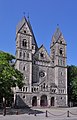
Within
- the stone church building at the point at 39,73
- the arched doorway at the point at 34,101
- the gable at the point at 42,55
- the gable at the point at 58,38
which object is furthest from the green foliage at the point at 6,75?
the gable at the point at 58,38

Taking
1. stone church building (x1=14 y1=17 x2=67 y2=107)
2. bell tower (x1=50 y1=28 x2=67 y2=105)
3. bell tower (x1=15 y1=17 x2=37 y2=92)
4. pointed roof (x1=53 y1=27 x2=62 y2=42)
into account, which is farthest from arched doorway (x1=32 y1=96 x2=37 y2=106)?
pointed roof (x1=53 y1=27 x2=62 y2=42)

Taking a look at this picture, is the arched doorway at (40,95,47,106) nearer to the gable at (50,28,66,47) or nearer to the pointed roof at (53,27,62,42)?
the gable at (50,28,66,47)

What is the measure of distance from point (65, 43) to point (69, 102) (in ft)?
63.5

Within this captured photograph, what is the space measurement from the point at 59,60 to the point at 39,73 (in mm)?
7844

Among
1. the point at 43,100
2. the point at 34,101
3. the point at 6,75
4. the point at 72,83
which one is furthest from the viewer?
the point at 72,83

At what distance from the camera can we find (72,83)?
67.0 metres

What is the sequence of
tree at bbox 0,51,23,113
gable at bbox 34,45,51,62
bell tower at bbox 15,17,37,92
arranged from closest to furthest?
tree at bbox 0,51,23,113 → bell tower at bbox 15,17,37,92 → gable at bbox 34,45,51,62

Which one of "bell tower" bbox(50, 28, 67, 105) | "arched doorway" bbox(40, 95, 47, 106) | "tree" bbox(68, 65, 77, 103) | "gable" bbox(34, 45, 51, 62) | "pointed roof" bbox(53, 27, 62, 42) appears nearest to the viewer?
"arched doorway" bbox(40, 95, 47, 106)

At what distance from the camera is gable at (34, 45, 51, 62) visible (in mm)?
64819

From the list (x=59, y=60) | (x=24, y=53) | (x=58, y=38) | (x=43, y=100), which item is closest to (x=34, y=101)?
(x=43, y=100)

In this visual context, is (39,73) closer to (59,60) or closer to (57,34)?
(59,60)

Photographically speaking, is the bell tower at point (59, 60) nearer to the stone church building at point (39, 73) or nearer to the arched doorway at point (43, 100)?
the stone church building at point (39, 73)

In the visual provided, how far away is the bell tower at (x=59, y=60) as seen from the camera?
2502 inches

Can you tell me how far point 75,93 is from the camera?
2532 inches
